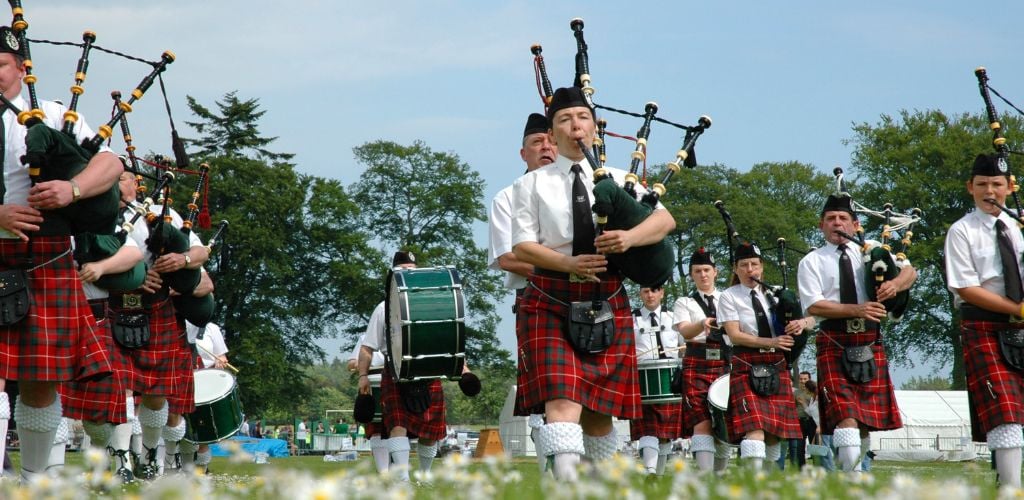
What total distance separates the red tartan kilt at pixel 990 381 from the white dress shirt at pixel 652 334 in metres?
5.20

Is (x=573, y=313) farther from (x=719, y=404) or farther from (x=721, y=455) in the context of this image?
(x=721, y=455)

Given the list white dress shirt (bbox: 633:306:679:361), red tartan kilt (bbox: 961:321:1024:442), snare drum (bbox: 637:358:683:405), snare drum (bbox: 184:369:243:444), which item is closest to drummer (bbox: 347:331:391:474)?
snare drum (bbox: 184:369:243:444)

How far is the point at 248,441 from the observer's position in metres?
20.0

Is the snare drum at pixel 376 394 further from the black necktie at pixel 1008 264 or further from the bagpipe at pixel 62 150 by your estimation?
the black necktie at pixel 1008 264

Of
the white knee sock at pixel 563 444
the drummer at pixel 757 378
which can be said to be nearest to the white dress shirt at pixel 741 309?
the drummer at pixel 757 378

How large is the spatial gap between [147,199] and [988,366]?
5201mm

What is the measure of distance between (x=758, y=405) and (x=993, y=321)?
2722mm

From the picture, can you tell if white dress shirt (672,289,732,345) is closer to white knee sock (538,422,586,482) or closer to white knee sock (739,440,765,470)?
white knee sock (739,440,765,470)

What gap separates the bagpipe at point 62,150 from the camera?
15.1 ft

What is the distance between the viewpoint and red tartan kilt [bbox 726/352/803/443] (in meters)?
8.45

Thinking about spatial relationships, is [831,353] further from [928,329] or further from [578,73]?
[928,329]

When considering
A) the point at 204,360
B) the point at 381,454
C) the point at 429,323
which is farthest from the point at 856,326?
the point at 204,360

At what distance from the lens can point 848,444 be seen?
736 cm

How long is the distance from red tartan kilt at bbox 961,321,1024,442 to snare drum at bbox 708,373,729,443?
3.29 meters
